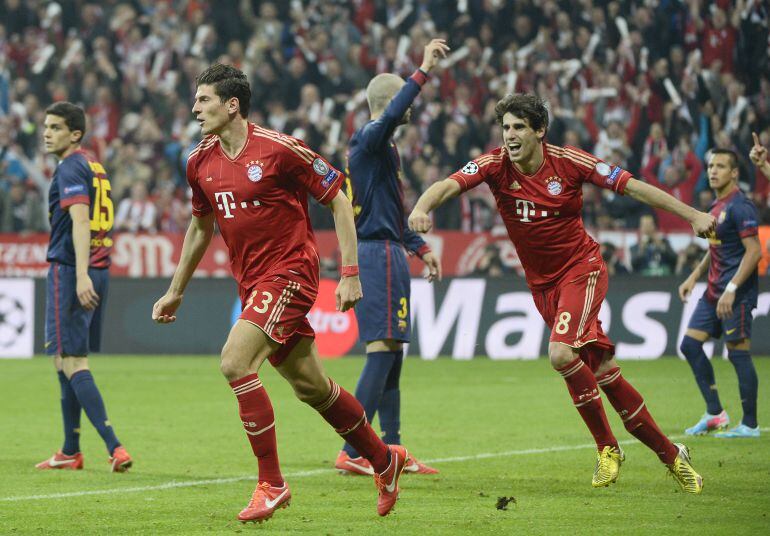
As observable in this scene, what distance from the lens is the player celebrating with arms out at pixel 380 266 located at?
309 inches

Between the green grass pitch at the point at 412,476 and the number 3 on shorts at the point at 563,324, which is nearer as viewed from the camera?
the green grass pitch at the point at 412,476

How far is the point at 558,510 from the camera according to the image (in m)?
6.36

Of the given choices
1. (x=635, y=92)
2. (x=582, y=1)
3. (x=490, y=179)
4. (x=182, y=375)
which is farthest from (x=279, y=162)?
(x=582, y=1)

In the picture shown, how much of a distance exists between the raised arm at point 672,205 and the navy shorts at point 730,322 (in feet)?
11.9

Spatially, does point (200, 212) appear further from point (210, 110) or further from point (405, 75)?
point (405, 75)

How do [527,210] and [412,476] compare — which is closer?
[527,210]

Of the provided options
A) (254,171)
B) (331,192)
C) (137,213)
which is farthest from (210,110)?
(137,213)

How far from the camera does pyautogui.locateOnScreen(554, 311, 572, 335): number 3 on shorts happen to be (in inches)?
274

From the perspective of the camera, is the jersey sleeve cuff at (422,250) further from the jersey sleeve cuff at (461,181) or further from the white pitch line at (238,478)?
the white pitch line at (238,478)

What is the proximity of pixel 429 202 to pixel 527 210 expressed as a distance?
2.78 feet

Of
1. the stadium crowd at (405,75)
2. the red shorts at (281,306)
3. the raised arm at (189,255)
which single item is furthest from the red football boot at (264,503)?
the stadium crowd at (405,75)

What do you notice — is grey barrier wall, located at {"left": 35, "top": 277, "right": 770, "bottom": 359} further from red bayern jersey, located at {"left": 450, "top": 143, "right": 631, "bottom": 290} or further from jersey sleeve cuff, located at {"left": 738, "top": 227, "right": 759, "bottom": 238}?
red bayern jersey, located at {"left": 450, "top": 143, "right": 631, "bottom": 290}

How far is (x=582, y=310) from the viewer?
276 inches

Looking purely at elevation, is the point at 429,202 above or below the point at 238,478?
above
